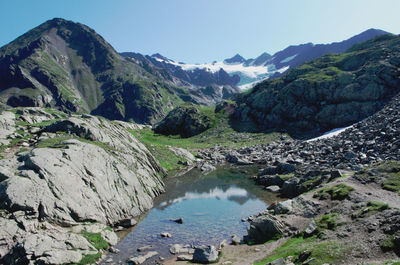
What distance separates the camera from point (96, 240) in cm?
2645

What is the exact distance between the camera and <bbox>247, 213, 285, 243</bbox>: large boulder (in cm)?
2806

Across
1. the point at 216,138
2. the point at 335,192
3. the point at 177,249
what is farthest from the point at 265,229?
the point at 216,138

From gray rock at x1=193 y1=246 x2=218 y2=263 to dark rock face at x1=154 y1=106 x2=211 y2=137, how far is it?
124990 millimetres

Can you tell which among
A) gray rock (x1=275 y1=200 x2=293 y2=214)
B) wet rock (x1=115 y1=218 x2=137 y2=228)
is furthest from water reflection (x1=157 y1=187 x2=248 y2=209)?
gray rock (x1=275 y1=200 x2=293 y2=214)

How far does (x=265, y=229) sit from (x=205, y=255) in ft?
26.5

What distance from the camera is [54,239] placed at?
77.5 ft

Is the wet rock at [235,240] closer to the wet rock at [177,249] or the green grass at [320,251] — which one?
the wet rock at [177,249]

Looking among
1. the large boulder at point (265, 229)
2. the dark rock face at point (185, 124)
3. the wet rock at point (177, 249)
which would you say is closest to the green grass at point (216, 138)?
the dark rock face at point (185, 124)

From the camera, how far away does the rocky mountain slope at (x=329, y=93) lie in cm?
11100

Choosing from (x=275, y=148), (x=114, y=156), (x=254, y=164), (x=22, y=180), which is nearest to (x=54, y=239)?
(x=22, y=180)

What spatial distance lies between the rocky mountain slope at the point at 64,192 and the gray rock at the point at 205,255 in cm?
1002

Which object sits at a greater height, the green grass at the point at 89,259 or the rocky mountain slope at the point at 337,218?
the green grass at the point at 89,259

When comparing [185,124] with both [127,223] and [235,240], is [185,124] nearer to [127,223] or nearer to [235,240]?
[127,223]

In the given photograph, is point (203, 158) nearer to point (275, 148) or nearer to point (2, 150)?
point (275, 148)
